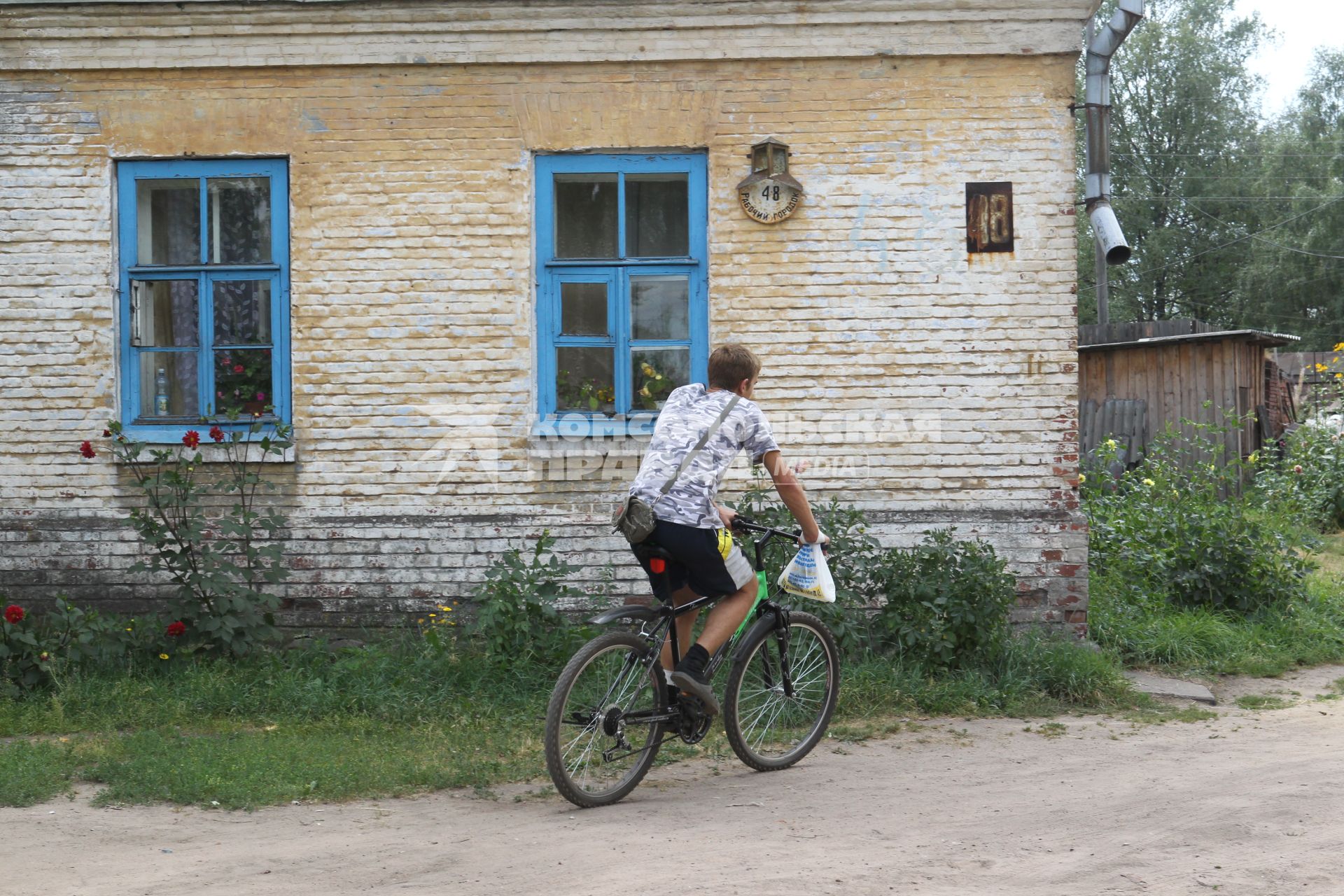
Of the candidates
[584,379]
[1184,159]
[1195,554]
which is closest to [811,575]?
[584,379]

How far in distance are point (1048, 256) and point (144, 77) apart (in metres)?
5.44

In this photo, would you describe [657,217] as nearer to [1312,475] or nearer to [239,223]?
[239,223]

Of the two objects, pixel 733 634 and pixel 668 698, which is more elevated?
pixel 733 634

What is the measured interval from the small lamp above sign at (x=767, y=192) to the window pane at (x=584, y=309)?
1.00 metres

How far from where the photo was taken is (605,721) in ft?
15.1

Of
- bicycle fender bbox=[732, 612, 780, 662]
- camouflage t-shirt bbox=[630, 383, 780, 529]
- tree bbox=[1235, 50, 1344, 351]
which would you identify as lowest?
bicycle fender bbox=[732, 612, 780, 662]

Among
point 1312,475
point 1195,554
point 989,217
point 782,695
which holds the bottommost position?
point 782,695

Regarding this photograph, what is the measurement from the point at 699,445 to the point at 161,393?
13.5 ft

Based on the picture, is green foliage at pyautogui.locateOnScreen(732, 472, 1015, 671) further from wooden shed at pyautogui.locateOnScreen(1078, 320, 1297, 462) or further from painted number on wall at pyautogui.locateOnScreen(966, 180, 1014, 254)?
wooden shed at pyautogui.locateOnScreen(1078, 320, 1297, 462)

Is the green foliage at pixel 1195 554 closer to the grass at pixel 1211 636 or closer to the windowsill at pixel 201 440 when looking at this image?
the grass at pixel 1211 636

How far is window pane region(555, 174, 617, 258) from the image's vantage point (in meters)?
7.28

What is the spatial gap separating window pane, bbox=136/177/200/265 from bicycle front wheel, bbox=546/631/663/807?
429 cm

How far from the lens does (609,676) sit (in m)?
4.59

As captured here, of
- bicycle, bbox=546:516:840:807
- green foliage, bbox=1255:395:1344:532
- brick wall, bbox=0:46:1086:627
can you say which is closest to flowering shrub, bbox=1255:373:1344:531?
green foliage, bbox=1255:395:1344:532
